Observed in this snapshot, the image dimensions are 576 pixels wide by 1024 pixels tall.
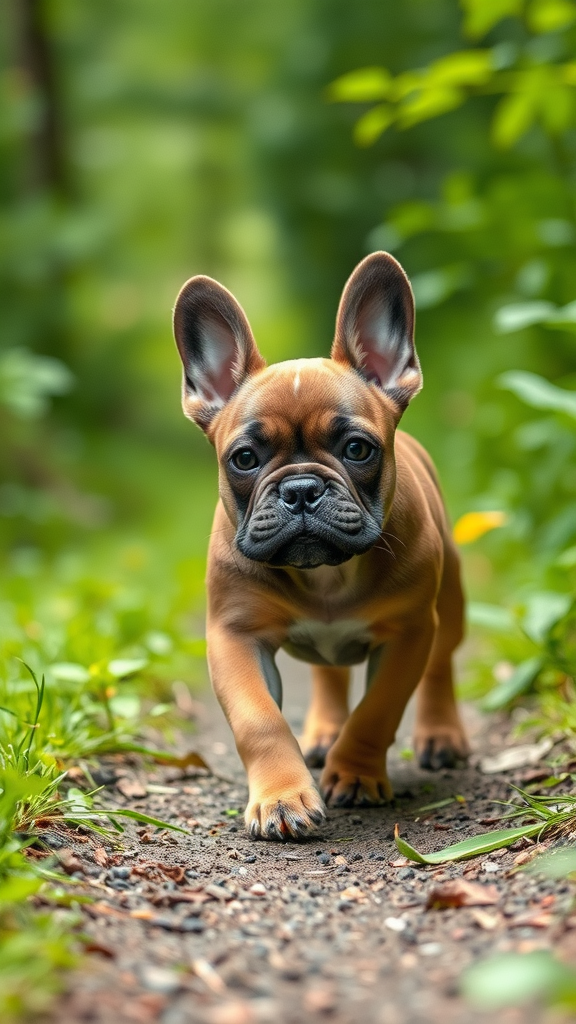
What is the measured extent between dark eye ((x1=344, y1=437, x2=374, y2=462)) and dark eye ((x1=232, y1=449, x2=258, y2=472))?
325mm

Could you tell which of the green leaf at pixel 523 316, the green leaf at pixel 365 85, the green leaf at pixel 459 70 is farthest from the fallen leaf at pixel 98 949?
the green leaf at pixel 365 85

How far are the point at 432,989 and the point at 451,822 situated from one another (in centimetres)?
165

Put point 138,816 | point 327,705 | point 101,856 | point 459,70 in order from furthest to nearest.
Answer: point 327,705
point 459,70
point 138,816
point 101,856

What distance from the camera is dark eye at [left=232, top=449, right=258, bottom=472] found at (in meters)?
4.13

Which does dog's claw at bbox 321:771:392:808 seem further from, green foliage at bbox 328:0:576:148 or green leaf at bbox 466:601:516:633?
green foliage at bbox 328:0:576:148

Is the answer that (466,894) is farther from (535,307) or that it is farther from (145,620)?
(145,620)

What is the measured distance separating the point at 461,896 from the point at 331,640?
1.42 meters

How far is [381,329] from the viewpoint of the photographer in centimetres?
455

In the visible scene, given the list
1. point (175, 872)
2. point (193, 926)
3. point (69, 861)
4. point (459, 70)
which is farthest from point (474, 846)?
point (459, 70)

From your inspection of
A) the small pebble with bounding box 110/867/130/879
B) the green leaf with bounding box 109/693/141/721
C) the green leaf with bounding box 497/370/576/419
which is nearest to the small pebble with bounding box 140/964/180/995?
the small pebble with bounding box 110/867/130/879

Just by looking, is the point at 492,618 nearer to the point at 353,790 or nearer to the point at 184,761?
the point at 353,790

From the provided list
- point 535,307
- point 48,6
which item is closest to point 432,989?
point 535,307

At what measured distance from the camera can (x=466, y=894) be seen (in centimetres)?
305

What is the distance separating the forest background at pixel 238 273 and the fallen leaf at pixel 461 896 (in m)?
1.12
